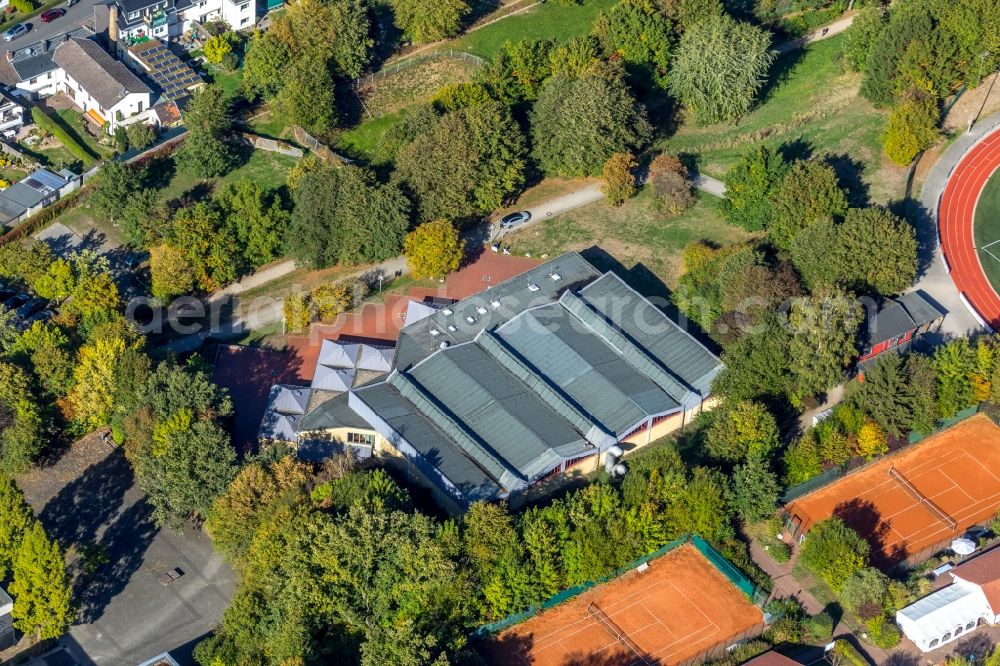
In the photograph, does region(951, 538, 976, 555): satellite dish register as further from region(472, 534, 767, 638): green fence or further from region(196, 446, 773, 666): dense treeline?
A: region(472, 534, 767, 638): green fence

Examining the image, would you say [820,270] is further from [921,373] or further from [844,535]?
[844,535]

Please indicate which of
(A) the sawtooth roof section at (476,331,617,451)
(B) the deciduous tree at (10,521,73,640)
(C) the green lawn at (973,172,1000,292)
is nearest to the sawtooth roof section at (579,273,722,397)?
(A) the sawtooth roof section at (476,331,617,451)

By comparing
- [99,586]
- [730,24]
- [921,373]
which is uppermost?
[730,24]

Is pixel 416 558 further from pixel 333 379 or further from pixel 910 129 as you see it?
pixel 910 129

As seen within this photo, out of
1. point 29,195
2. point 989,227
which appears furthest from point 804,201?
point 29,195

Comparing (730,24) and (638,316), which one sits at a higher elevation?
(730,24)

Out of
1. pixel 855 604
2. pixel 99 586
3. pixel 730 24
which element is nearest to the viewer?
pixel 855 604

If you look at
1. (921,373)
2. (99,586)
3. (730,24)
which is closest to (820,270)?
(921,373)

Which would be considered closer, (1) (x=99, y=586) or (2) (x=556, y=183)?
(1) (x=99, y=586)
